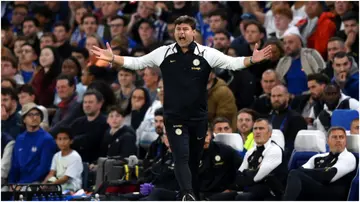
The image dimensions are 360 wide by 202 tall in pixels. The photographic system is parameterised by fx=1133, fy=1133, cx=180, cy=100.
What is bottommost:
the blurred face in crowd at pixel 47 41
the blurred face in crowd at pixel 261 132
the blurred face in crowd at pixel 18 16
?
the blurred face in crowd at pixel 261 132

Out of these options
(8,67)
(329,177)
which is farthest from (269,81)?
(8,67)

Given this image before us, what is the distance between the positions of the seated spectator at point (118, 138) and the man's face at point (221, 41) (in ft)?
7.69

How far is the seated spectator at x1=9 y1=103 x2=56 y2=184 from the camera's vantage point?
1761 centimetres

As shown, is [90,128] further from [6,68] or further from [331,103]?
[331,103]

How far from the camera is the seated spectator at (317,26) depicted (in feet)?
61.5

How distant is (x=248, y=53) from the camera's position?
18703 mm

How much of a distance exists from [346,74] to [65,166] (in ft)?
14.7

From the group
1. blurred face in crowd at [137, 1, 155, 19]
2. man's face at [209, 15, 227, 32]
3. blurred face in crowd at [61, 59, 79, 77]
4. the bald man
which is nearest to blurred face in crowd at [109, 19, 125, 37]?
blurred face in crowd at [137, 1, 155, 19]

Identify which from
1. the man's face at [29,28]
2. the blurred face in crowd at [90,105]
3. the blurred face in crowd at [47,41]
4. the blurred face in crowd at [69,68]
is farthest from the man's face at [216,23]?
the man's face at [29,28]

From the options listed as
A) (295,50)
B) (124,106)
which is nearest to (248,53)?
(295,50)

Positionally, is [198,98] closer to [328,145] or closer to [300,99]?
[328,145]

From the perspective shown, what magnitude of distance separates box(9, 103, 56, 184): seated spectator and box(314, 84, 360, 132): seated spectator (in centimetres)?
429

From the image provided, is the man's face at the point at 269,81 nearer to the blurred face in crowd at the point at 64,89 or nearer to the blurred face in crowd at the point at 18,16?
the blurred face in crowd at the point at 64,89

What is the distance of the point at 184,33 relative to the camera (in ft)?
41.1
